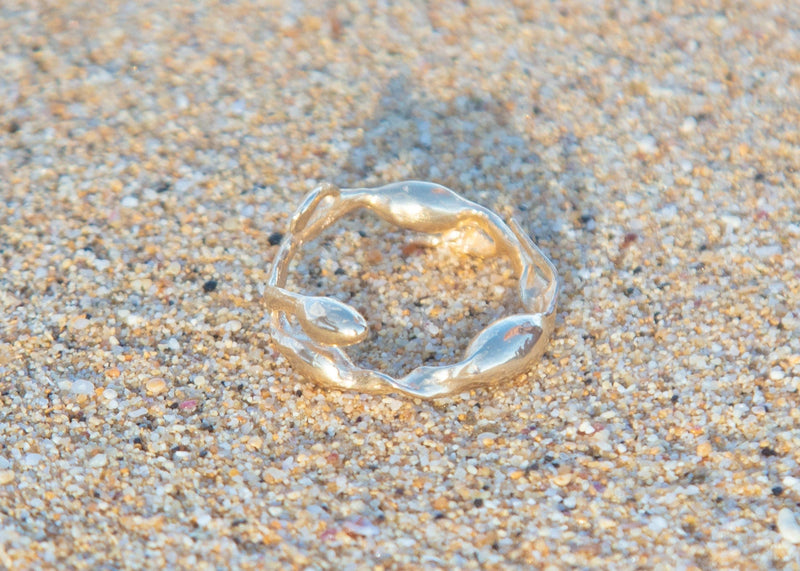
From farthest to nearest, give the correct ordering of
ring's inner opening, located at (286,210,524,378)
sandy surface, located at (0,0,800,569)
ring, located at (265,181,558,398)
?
1. ring's inner opening, located at (286,210,524,378)
2. ring, located at (265,181,558,398)
3. sandy surface, located at (0,0,800,569)

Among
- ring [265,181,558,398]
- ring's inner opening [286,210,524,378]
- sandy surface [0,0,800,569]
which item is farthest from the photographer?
ring's inner opening [286,210,524,378]

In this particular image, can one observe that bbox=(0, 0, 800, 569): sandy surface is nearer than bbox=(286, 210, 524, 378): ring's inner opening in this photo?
Yes

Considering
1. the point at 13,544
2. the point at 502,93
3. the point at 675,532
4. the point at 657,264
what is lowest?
the point at 13,544

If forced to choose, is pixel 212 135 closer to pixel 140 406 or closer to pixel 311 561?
pixel 140 406

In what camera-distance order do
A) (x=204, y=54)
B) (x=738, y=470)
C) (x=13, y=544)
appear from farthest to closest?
(x=204, y=54), (x=738, y=470), (x=13, y=544)

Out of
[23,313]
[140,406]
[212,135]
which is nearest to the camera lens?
[140,406]

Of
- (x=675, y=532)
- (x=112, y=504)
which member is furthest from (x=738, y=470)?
(x=112, y=504)

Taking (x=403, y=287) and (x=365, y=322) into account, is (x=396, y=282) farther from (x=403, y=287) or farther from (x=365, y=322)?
(x=365, y=322)
